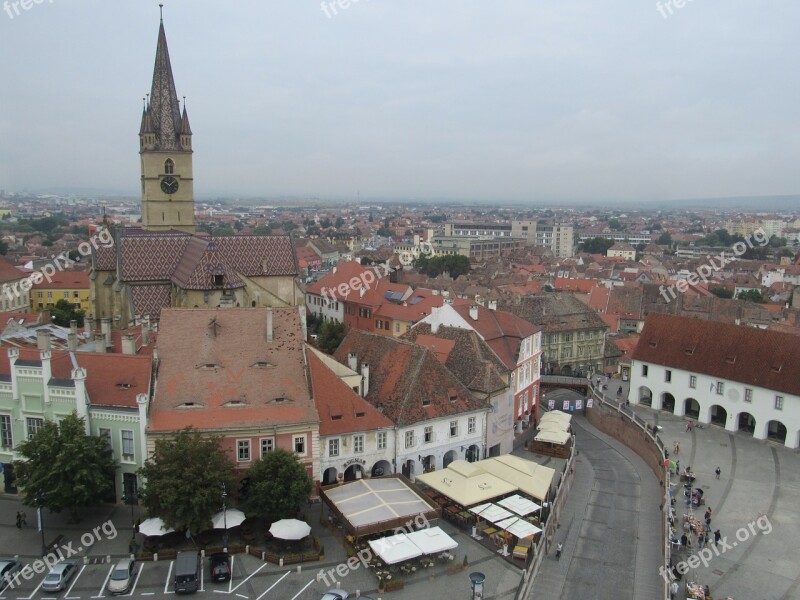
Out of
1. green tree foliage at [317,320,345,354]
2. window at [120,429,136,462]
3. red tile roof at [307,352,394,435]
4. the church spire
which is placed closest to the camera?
window at [120,429,136,462]

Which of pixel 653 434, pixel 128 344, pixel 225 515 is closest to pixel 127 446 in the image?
pixel 225 515

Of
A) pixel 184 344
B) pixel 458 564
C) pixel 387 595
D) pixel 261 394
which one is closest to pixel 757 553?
pixel 458 564

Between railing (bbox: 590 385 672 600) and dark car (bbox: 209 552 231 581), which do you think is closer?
dark car (bbox: 209 552 231 581)

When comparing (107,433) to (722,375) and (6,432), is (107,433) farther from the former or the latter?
(722,375)

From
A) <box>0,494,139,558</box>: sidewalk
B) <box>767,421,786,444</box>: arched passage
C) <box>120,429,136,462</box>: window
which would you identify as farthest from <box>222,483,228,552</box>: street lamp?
<box>767,421,786,444</box>: arched passage

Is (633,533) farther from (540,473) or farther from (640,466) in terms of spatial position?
(640,466)

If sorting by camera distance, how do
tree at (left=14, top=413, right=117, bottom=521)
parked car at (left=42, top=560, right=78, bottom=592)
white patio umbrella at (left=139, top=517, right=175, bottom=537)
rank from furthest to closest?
1. tree at (left=14, top=413, right=117, bottom=521)
2. white patio umbrella at (left=139, top=517, right=175, bottom=537)
3. parked car at (left=42, top=560, right=78, bottom=592)

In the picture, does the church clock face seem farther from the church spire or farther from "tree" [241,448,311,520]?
"tree" [241,448,311,520]
